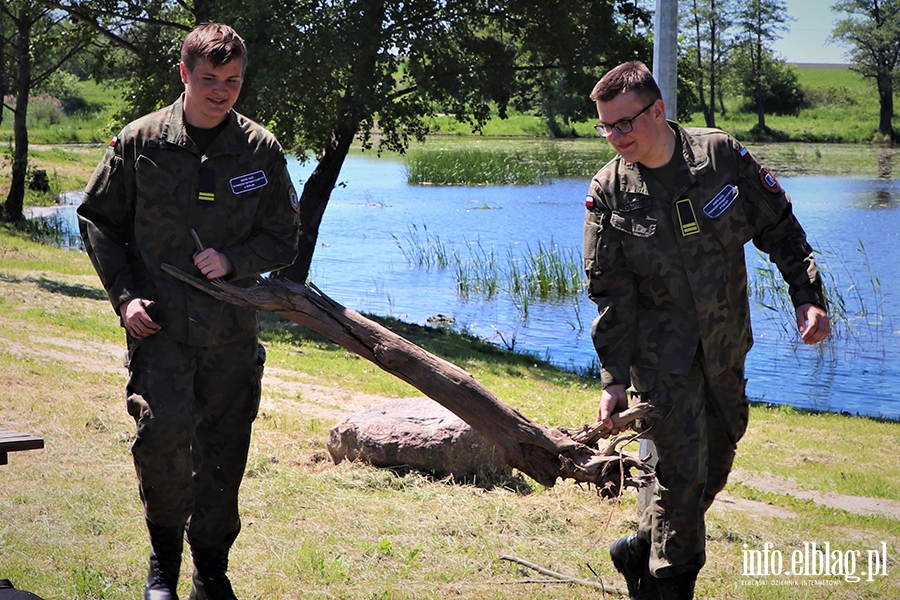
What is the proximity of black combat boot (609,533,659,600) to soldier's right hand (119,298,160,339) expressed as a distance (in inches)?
82.2

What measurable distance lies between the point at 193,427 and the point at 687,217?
200 cm

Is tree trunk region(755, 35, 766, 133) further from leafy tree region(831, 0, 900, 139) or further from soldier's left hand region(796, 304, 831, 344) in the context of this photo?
soldier's left hand region(796, 304, 831, 344)

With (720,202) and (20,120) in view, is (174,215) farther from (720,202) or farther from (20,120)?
(20,120)

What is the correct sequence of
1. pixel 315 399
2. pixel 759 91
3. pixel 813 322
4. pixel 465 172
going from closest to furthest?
pixel 813 322
pixel 315 399
pixel 465 172
pixel 759 91

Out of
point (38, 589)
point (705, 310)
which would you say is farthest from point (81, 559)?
point (705, 310)

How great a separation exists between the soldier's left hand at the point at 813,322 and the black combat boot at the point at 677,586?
3.32 feet

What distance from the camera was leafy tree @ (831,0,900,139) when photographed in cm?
6056

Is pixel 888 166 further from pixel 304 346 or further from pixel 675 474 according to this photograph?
pixel 675 474

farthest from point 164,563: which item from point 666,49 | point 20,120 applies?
point 20,120

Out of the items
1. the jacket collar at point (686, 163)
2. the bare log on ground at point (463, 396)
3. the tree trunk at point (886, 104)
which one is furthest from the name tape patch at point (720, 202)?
the tree trunk at point (886, 104)

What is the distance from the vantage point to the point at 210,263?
139 inches

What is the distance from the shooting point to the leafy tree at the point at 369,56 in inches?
491

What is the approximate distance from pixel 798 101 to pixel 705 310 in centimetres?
6973

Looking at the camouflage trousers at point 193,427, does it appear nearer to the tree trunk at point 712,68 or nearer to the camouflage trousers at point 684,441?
the camouflage trousers at point 684,441
